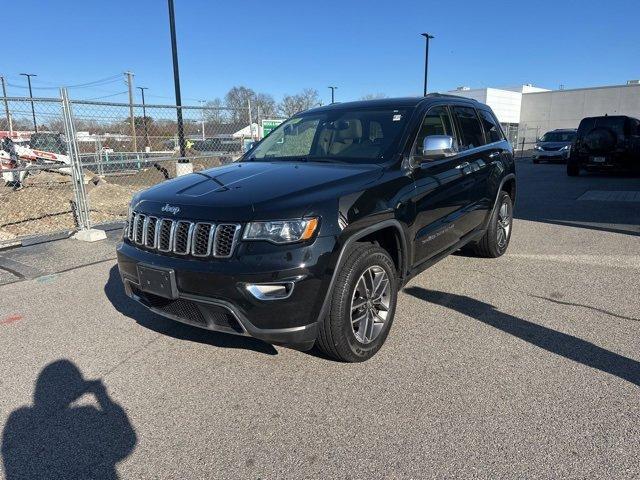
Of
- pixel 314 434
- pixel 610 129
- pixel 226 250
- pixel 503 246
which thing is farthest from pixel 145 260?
pixel 610 129

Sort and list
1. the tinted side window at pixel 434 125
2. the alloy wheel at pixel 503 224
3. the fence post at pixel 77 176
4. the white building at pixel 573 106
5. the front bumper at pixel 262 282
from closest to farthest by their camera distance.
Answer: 1. the front bumper at pixel 262 282
2. the tinted side window at pixel 434 125
3. the alloy wheel at pixel 503 224
4. the fence post at pixel 77 176
5. the white building at pixel 573 106

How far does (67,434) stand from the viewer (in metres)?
2.66

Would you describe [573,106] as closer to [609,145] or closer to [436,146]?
[609,145]

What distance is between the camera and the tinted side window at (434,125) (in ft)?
13.1

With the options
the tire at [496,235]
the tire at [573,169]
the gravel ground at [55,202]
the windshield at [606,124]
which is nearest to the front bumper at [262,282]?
the tire at [496,235]

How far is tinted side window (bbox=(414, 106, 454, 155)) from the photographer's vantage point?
3.99m

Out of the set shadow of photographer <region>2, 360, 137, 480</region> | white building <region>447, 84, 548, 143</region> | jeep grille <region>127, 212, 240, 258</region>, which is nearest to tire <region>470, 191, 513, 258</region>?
jeep grille <region>127, 212, 240, 258</region>

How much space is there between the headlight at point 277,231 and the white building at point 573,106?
4704 centimetres

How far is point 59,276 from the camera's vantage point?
5469 millimetres

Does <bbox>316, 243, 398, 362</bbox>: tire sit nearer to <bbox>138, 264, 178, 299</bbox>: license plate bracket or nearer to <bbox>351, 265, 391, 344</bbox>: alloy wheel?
<bbox>351, 265, 391, 344</bbox>: alloy wheel

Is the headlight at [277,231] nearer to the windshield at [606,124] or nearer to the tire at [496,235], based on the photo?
the tire at [496,235]

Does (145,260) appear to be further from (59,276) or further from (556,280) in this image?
(556,280)

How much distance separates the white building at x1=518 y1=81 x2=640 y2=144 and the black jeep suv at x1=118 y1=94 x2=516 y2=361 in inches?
1787

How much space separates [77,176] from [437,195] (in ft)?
18.3
